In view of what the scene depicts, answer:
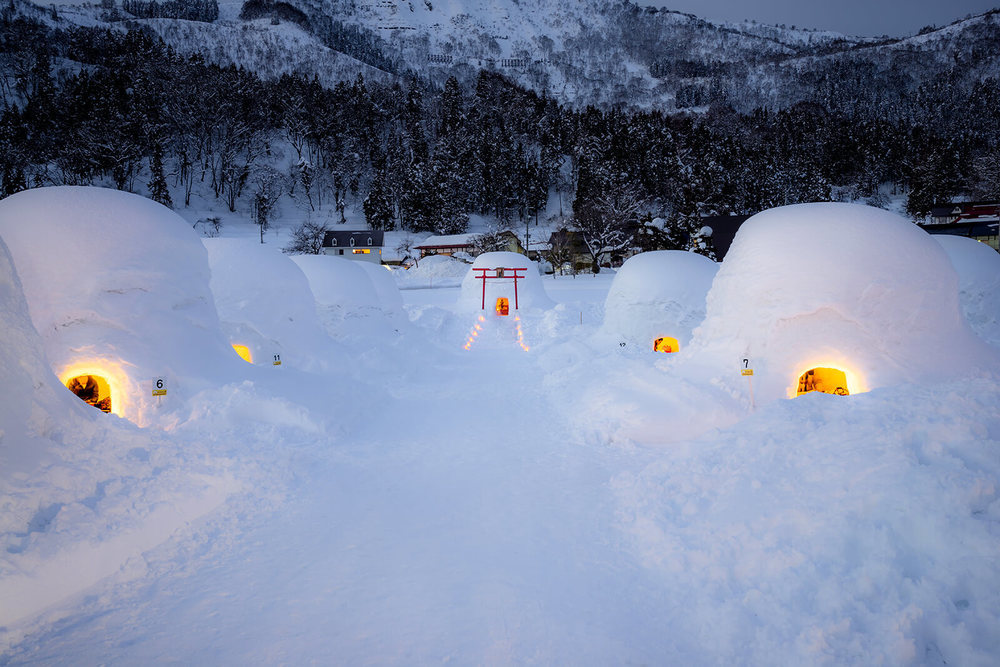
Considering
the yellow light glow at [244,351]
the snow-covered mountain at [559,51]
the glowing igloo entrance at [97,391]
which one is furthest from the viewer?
the snow-covered mountain at [559,51]

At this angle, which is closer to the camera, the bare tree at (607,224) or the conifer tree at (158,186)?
the bare tree at (607,224)

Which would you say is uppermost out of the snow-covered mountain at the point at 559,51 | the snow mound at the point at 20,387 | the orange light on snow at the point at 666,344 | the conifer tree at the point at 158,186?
the snow-covered mountain at the point at 559,51

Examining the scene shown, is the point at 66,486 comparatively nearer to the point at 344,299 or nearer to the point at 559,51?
the point at 344,299

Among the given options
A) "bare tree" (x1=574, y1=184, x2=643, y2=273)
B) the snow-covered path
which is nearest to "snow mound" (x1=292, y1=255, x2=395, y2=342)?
the snow-covered path

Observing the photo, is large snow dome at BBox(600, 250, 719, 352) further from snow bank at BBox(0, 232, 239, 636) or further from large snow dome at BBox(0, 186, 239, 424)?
snow bank at BBox(0, 232, 239, 636)

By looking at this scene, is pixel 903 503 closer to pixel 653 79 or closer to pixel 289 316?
pixel 289 316

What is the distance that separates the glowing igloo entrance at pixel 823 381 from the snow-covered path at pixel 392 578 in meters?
3.84

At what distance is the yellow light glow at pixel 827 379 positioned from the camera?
297 inches

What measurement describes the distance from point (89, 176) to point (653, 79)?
154599 mm

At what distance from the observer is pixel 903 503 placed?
3.71m

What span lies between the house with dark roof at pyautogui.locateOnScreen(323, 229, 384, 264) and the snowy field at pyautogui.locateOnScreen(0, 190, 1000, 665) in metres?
44.4

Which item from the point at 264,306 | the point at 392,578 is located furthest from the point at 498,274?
the point at 392,578

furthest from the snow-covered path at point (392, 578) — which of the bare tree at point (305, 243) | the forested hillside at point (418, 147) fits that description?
the bare tree at point (305, 243)

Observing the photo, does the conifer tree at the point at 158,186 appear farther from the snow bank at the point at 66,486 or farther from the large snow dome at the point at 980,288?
the large snow dome at the point at 980,288
